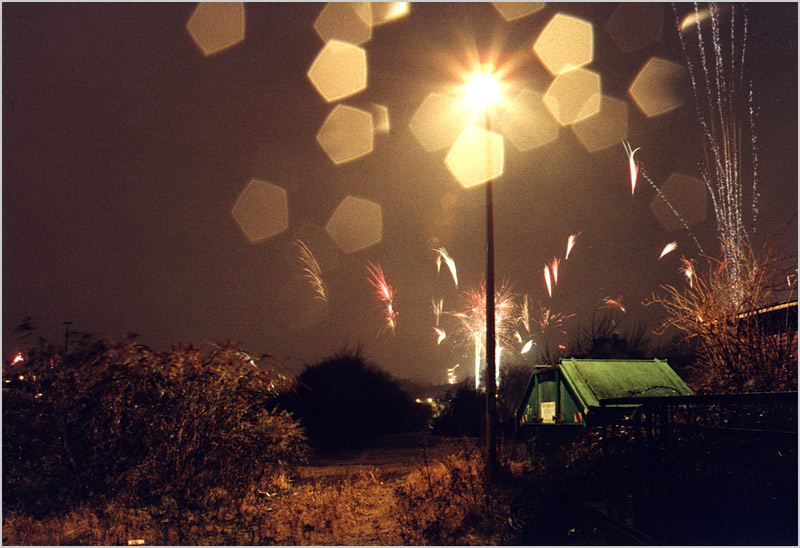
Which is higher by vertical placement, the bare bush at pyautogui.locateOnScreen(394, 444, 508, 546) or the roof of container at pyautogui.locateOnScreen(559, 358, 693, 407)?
the roof of container at pyautogui.locateOnScreen(559, 358, 693, 407)

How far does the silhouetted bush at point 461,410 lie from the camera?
32906 mm

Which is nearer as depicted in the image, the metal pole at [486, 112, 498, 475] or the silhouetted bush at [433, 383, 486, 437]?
the metal pole at [486, 112, 498, 475]

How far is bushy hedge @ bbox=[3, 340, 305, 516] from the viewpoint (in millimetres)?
8523

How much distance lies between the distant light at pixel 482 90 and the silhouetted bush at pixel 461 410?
23.6 metres

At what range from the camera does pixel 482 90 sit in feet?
38.5

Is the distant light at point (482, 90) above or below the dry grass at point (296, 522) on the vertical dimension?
above

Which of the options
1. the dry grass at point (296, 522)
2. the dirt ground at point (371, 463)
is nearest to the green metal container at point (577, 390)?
the dirt ground at point (371, 463)

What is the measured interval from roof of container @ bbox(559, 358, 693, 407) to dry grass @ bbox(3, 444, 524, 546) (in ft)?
9.34

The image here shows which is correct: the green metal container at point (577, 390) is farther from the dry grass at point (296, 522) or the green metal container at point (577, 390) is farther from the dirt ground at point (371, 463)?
the dry grass at point (296, 522)

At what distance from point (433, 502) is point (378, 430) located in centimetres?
2877

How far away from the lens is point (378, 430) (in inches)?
1457

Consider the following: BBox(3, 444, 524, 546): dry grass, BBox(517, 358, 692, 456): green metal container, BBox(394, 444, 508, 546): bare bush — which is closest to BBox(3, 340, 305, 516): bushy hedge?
BBox(3, 444, 524, 546): dry grass

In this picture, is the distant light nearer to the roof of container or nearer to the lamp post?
the lamp post

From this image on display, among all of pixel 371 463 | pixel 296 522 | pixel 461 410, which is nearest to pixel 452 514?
pixel 296 522
